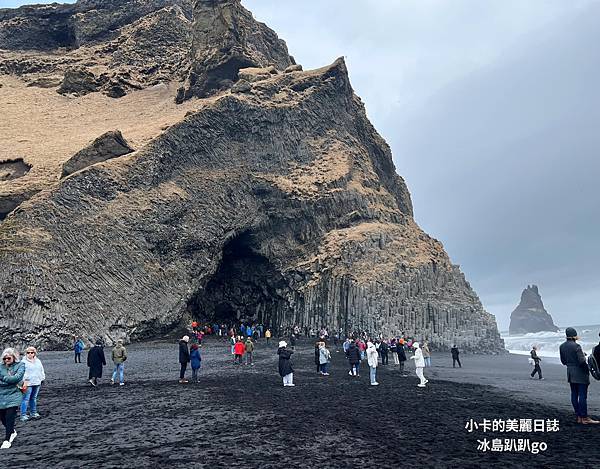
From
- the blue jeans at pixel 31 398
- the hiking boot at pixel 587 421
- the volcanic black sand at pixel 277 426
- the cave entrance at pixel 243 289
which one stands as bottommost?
the volcanic black sand at pixel 277 426

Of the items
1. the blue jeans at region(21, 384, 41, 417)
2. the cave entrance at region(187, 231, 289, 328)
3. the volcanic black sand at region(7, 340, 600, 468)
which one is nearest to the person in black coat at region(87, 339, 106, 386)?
the volcanic black sand at region(7, 340, 600, 468)

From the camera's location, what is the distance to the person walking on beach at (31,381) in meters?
13.4

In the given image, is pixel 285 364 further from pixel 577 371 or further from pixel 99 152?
pixel 99 152

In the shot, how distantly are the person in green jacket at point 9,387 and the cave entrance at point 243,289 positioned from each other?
148ft

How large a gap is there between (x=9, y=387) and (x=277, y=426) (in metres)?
6.54

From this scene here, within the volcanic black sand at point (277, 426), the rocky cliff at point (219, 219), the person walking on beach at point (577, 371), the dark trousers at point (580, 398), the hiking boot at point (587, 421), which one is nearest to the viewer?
the volcanic black sand at point (277, 426)

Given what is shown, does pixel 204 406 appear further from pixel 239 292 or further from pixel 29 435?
pixel 239 292

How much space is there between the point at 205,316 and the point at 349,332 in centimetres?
1813

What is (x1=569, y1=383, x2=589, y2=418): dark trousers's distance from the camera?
1174 cm

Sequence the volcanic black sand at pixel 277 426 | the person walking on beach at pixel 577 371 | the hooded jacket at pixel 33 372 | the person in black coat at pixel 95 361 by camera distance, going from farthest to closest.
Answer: the person in black coat at pixel 95 361 → the hooded jacket at pixel 33 372 → the person walking on beach at pixel 577 371 → the volcanic black sand at pixel 277 426

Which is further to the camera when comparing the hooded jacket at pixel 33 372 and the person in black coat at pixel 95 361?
the person in black coat at pixel 95 361

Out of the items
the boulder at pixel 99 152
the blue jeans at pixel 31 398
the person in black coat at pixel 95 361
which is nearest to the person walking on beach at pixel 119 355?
the person in black coat at pixel 95 361

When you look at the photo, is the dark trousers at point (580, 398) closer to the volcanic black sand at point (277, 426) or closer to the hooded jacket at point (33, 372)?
the volcanic black sand at point (277, 426)

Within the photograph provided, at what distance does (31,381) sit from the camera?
44.2 feet
